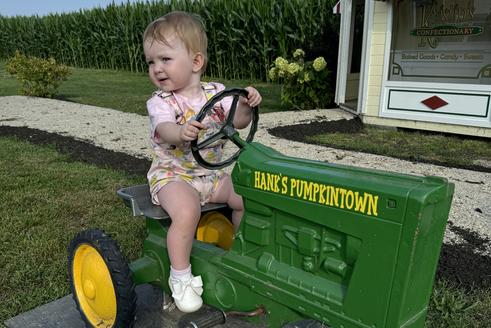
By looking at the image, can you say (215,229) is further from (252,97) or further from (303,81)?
(303,81)

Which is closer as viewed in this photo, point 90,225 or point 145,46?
point 145,46

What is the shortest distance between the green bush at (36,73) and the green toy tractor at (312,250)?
961 cm

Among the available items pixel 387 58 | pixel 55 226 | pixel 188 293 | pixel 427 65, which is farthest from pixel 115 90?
pixel 188 293

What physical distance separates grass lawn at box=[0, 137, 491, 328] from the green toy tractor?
74 centimetres

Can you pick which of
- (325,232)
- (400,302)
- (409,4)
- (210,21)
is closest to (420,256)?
(400,302)

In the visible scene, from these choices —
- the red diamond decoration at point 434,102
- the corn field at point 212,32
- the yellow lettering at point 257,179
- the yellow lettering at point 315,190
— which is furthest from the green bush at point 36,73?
the yellow lettering at point 315,190

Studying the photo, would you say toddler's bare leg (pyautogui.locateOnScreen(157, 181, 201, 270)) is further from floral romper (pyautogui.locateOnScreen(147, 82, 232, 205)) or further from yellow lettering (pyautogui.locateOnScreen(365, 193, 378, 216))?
yellow lettering (pyautogui.locateOnScreen(365, 193, 378, 216))

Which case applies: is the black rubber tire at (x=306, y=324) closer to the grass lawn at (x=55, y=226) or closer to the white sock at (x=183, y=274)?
the white sock at (x=183, y=274)

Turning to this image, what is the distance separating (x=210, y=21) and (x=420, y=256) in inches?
603

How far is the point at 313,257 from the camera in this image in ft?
5.71

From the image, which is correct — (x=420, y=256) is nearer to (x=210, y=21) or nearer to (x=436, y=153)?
(x=436, y=153)

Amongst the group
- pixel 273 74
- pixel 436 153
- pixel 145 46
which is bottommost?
pixel 436 153

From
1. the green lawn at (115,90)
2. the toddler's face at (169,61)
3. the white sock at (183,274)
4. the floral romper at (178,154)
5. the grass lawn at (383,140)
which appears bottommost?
the green lawn at (115,90)

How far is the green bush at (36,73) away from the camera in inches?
421
